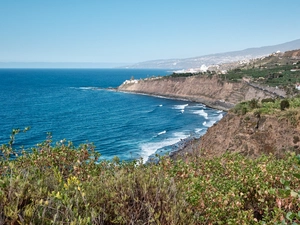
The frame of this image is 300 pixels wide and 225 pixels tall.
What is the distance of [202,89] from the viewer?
118 meters

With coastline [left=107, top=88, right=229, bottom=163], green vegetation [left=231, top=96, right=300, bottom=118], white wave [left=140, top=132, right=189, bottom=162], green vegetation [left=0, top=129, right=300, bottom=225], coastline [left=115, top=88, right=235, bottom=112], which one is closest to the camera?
green vegetation [left=0, top=129, right=300, bottom=225]

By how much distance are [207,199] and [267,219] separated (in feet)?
5.67

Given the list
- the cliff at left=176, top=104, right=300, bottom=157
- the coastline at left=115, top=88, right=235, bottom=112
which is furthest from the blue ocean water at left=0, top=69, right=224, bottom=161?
the cliff at left=176, top=104, right=300, bottom=157

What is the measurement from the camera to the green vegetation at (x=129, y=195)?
5477 millimetres

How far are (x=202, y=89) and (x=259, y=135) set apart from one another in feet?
260

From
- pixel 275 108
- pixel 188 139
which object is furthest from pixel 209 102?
pixel 275 108

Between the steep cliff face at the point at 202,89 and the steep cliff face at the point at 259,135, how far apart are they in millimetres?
43931

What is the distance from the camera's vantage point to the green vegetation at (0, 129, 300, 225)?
18.0ft

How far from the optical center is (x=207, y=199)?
8617 mm

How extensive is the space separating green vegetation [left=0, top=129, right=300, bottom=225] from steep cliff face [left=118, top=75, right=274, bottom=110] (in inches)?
3115

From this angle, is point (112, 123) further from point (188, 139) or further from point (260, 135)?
point (260, 135)

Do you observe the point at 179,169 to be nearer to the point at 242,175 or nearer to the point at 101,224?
the point at 242,175

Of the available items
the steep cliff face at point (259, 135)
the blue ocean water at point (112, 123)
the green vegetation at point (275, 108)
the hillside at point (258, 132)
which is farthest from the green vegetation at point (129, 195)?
the blue ocean water at point (112, 123)

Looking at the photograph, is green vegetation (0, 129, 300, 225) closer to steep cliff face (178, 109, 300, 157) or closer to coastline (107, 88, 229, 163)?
coastline (107, 88, 229, 163)
